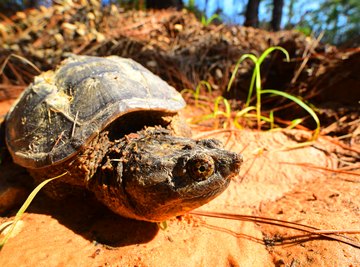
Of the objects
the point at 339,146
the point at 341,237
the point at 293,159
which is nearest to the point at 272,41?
the point at 339,146

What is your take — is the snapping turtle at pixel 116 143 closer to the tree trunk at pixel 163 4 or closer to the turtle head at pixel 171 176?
the turtle head at pixel 171 176

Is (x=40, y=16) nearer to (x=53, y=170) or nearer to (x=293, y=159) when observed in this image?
(x=53, y=170)

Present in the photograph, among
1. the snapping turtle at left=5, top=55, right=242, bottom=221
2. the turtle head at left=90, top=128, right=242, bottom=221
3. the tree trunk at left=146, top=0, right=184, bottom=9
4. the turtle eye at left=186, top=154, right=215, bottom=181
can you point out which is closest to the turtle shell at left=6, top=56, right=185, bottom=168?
the snapping turtle at left=5, top=55, right=242, bottom=221

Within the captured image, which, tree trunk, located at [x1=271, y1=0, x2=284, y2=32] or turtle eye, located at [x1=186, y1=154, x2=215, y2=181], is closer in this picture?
turtle eye, located at [x1=186, y1=154, x2=215, y2=181]

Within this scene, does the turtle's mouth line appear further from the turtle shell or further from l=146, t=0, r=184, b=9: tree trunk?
l=146, t=0, r=184, b=9: tree trunk

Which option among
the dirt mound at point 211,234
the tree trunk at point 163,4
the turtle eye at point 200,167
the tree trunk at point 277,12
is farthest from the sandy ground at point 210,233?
the tree trunk at point 277,12

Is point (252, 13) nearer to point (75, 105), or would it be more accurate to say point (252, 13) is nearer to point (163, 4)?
point (163, 4)

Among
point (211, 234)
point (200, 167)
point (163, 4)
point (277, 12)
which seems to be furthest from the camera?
point (277, 12)

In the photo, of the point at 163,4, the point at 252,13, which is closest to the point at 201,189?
the point at 163,4
